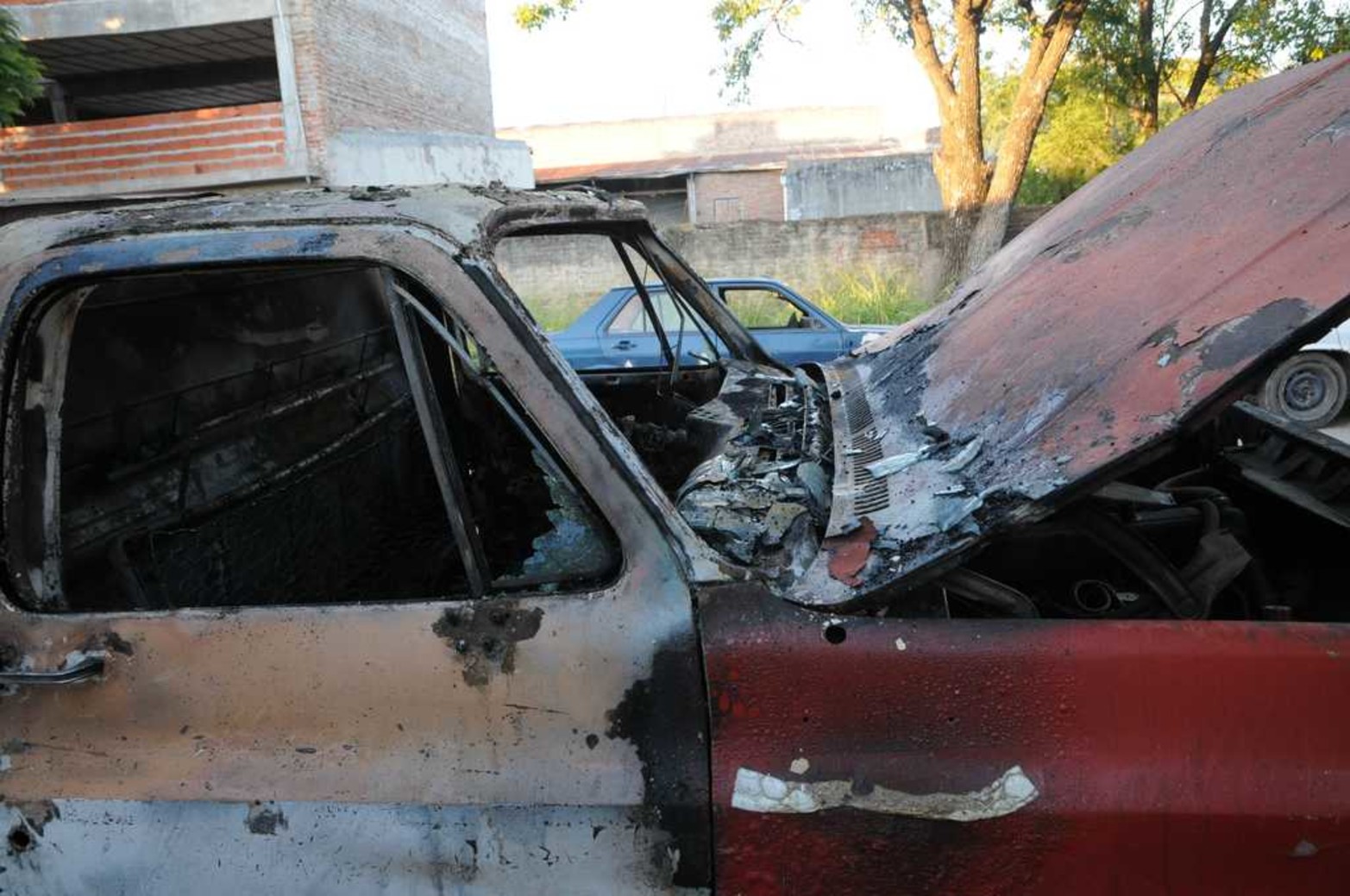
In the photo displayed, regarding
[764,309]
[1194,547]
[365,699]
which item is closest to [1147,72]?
[764,309]

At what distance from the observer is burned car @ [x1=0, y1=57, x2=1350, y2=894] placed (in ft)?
4.09

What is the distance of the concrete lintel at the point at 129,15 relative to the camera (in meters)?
13.6

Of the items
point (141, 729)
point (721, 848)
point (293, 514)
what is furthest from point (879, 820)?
point (293, 514)

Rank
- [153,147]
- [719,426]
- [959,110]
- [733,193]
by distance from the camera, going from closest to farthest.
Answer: [719,426] → [959,110] → [153,147] → [733,193]

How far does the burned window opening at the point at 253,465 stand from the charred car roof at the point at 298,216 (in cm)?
11

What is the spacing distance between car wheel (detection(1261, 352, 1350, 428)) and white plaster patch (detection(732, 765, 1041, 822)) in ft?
22.9

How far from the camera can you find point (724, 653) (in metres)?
1.31

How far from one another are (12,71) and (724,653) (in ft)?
36.9

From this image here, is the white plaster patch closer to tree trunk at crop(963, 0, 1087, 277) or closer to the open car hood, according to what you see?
the open car hood

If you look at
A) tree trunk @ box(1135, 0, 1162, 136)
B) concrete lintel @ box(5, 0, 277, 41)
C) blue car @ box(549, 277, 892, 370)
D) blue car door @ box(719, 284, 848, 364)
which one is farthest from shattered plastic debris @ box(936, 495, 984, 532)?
concrete lintel @ box(5, 0, 277, 41)

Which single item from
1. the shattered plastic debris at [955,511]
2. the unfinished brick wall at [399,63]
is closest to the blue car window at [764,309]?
the shattered plastic debris at [955,511]

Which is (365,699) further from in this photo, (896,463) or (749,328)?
(749,328)

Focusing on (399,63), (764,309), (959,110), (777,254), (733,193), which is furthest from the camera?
(733,193)

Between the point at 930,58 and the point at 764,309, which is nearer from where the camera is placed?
the point at 764,309
